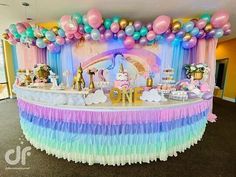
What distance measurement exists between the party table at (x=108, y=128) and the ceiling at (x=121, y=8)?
1.70 m

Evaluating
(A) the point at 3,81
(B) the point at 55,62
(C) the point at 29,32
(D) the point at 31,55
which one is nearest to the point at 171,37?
(B) the point at 55,62

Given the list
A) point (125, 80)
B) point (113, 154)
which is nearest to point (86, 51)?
point (125, 80)

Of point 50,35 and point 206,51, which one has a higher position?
point 50,35

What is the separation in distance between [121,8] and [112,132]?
2.31 metres

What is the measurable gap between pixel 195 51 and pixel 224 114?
2309mm

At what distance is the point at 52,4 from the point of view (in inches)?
110

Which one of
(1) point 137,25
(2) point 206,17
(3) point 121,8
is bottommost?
(1) point 137,25

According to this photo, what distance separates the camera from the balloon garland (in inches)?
113

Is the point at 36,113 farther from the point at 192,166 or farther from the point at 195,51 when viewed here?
the point at 195,51

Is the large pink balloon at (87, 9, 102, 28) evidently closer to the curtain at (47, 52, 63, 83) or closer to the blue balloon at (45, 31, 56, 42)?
the blue balloon at (45, 31, 56, 42)

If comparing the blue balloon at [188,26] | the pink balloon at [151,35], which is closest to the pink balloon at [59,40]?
the pink balloon at [151,35]

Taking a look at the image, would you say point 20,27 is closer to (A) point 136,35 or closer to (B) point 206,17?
(A) point 136,35

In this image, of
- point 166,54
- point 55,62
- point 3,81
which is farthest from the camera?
point 3,81

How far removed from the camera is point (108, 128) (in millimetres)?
1998
